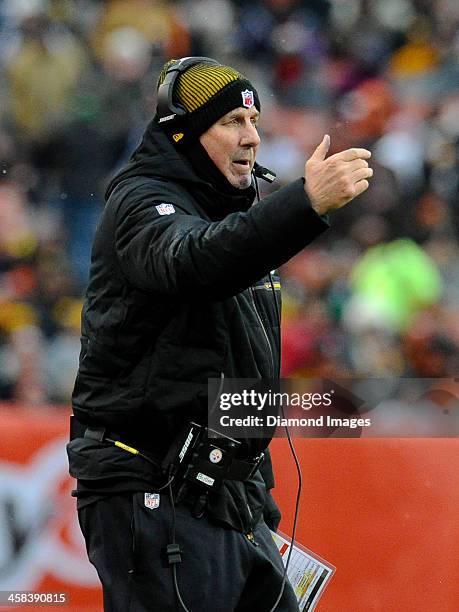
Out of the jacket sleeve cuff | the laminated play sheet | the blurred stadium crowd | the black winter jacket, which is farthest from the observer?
the blurred stadium crowd

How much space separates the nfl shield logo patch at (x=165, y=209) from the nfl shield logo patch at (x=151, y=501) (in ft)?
2.19

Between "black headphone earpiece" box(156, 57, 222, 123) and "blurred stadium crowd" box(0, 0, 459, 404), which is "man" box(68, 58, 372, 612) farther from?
"blurred stadium crowd" box(0, 0, 459, 404)

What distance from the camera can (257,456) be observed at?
2.71 metres

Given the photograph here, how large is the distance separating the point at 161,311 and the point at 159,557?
577 mm

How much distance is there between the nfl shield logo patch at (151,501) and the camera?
8.40 ft

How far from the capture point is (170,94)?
2.73m

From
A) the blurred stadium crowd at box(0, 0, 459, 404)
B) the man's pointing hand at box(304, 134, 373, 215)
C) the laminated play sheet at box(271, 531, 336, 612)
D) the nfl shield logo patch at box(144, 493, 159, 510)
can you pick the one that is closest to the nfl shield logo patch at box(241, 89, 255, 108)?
the man's pointing hand at box(304, 134, 373, 215)

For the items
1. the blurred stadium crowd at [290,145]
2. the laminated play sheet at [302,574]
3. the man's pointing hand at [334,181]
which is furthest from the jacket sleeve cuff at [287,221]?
the blurred stadium crowd at [290,145]

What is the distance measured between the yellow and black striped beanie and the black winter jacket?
53 mm

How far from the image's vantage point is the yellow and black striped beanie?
8.86ft

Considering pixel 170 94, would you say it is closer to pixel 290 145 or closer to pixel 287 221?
pixel 287 221

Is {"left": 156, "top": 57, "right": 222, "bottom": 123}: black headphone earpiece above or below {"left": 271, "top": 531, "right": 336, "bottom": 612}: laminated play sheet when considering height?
above

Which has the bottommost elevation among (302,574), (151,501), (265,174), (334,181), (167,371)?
(302,574)

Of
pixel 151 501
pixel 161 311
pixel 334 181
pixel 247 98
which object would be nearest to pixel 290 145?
pixel 247 98
